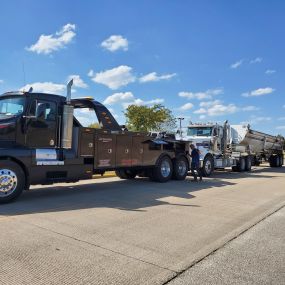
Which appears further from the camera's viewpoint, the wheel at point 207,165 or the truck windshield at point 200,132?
the truck windshield at point 200,132

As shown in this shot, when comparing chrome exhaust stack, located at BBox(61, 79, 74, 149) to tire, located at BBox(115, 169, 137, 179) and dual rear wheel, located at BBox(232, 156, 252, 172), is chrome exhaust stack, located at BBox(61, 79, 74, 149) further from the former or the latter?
dual rear wheel, located at BBox(232, 156, 252, 172)

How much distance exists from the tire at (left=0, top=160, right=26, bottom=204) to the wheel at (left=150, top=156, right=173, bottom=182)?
627cm

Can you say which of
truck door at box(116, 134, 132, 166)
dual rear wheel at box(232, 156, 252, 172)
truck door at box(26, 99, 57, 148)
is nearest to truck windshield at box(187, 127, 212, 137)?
dual rear wheel at box(232, 156, 252, 172)

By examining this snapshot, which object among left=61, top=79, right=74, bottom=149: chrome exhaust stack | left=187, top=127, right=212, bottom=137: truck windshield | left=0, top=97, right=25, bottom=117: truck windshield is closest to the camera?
left=0, top=97, right=25, bottom=117: truck windshield

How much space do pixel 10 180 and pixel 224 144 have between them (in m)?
14.5

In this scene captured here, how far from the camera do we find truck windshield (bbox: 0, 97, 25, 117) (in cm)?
955

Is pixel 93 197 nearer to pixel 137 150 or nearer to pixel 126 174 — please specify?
pixel 137 150

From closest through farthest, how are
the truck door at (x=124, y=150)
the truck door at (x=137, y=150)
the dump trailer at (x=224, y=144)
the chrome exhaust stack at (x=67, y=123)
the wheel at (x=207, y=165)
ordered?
the chrome exhaust stack at (x=67, y=123)
the truck door at (x=124, y=150)
the truck door at (x=137, y=150)
the wheel at (x=207, y=165)
the dump trailer at (x=224, y=144)

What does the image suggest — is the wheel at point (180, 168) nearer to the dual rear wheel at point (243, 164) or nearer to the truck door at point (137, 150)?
the truck door at point (137, 150)

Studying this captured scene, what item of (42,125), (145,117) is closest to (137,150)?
(42,125)

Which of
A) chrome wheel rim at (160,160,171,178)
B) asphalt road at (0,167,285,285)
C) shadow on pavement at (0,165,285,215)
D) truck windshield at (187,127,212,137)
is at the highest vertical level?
truck windshield at (187,127,212,137)

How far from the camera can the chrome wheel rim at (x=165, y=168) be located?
1465cm

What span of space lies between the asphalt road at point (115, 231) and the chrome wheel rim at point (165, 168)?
3.19m

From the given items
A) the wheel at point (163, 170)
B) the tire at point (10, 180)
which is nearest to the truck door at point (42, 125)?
the tire at point (10, 180)
